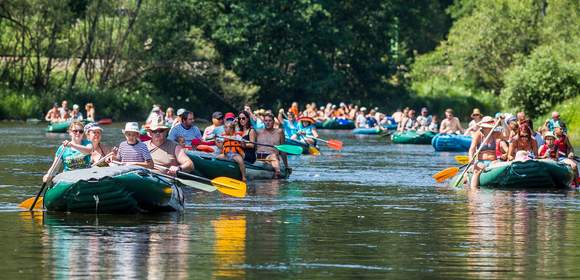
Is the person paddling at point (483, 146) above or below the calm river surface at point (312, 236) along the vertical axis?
above

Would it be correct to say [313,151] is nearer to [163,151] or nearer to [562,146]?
[562,146]

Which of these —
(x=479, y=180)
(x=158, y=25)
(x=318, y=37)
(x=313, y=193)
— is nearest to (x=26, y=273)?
(x=313, y=193)

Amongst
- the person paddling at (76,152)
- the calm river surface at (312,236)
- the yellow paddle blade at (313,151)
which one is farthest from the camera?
the yellow paddle blade at (313,151)

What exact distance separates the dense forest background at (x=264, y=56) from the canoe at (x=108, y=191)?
38.2m

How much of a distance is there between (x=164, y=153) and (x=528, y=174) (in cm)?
694

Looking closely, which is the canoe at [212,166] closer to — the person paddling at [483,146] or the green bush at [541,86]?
the person paddling at [483,146]

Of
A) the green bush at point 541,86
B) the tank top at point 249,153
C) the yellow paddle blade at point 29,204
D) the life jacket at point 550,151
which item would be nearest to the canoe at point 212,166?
the tank top at point 249,153

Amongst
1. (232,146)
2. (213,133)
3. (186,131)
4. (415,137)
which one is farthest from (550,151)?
(415,137)

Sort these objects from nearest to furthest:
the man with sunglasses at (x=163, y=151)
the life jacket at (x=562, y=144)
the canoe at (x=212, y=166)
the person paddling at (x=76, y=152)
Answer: the person paddling at (x=76, y=152), the man with sunglasses at (x=163, y=151), the canoe at (x=212, y=166), the life jacket at (x=562, y=144)

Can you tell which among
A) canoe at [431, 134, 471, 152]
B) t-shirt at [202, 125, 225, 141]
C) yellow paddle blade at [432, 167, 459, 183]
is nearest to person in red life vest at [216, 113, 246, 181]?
t-shirt at [202, 125, 225, 141]

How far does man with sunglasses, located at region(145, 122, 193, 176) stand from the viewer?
20.4 m

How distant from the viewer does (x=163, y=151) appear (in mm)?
20531

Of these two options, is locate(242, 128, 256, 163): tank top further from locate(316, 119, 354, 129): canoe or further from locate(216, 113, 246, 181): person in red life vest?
locate(316, 119, 354, 129): canoe

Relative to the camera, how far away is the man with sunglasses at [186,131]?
25500mm
